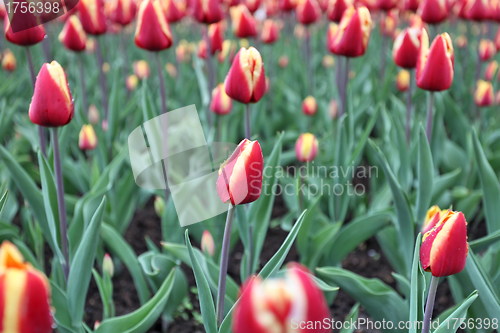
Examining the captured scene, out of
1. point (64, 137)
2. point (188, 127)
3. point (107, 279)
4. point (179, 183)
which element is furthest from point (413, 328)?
point (188, 127)

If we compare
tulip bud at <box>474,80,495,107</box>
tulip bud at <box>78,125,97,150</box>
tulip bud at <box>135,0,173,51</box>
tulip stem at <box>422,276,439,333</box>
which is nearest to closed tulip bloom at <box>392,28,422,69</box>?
tulip bud at <box>135,0,173,51</box>

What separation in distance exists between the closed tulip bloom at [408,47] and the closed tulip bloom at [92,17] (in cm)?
101

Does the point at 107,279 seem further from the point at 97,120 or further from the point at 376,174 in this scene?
the point at 376,174

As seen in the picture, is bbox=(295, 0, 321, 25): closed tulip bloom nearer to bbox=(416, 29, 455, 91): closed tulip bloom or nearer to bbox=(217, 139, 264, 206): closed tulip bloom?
bbox=(416, 29, 455, 91): closed tulip bloom

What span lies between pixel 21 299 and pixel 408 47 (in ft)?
5.05

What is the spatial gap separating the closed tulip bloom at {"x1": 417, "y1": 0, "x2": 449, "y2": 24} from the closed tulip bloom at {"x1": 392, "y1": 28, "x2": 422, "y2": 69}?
0.30 meters

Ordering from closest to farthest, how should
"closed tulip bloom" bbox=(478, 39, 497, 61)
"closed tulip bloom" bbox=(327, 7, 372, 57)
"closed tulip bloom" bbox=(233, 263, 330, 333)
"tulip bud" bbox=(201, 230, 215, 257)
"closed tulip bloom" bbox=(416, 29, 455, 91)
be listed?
1. "closed tulip bloom" bbox=(233, 263, 330, 333)
2. "closed tulip bloom" bbox=(416, 29, 455, 91)
3. "tulip bud" bbox=(201, 230, 215, 257)
4. "closed tulip bloom" bbox=(327, 7, 372, 57)
5. "closed tulip bloom" bbox=(478, 39, 497, 61)

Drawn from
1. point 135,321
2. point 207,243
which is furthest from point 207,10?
point 135,321

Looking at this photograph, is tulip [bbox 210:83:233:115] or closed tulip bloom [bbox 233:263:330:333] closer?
closed tulip bloom [bbox 233:263:330:333]

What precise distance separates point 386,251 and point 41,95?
3.99 feet

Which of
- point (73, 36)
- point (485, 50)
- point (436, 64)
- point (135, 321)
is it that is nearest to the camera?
point (135, 321)

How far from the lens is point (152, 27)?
1713mm

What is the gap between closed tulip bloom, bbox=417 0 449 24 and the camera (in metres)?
2.05

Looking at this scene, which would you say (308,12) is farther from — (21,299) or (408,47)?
(21,299)
